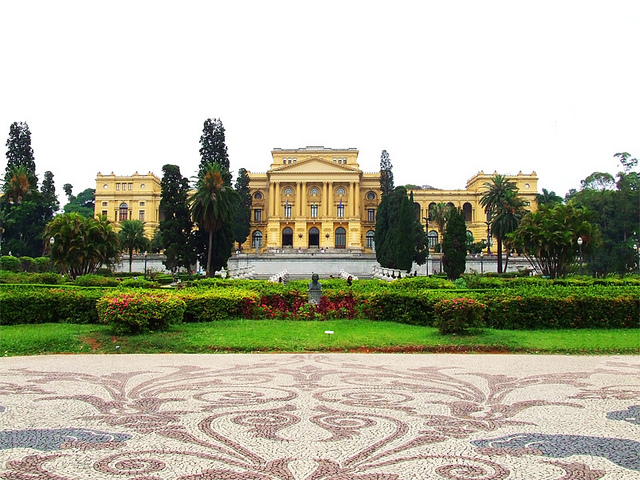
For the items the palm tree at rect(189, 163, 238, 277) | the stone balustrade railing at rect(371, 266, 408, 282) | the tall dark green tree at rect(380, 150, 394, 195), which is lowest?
the stone balustrade railing at rect(371, 266, 408, 282)

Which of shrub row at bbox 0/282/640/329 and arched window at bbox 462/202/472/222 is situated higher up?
arched window at bbox 462/202/472/222

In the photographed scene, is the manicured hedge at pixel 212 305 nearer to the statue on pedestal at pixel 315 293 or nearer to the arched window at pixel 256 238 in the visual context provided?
the statue on pedestal at pixel 315 293

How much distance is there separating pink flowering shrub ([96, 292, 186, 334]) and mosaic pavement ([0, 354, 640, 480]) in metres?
2.30

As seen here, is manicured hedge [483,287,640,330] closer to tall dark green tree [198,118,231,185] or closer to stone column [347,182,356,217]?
tall dark green tree [198,118,231,185]

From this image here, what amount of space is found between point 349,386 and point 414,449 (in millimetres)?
2405

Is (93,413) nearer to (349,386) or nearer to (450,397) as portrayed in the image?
(349,386)

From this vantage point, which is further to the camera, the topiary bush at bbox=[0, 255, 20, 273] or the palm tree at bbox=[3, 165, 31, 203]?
the palm tree at bbox=[3, 165, 31, 203]

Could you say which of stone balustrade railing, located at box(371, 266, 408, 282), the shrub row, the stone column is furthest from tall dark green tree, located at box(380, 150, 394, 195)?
the shrub row

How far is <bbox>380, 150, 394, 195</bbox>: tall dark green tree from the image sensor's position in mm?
63656

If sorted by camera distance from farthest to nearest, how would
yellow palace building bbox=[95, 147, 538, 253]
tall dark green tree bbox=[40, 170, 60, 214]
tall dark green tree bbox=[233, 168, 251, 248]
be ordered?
yellow palace building bbox=[95, 147, 538, 253], tall dark green tree bbox=[233, 168, 251, 248], tall dark green tree bbox=[40, 170, 60, 214]

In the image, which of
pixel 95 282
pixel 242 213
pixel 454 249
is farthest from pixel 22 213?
pixel 454 249

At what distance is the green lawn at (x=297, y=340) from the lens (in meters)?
10.1

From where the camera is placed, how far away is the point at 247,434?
4852mm

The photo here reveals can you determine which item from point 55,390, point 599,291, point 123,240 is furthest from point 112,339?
point 123,240
